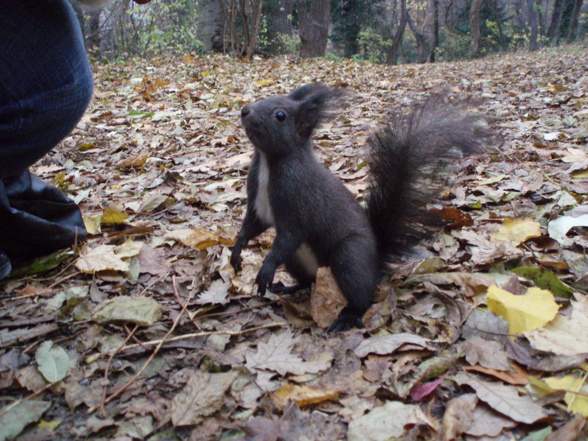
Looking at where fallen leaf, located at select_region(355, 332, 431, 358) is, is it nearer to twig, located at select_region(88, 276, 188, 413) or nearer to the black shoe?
twig, located at select_region(88, 276, 188, 413)

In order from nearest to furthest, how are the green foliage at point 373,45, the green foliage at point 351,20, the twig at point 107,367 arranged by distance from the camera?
the twig at point 107,367
the green foliage at point 351,20
the green foliage at point 373,45

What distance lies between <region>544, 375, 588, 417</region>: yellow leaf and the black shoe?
223 centimetres

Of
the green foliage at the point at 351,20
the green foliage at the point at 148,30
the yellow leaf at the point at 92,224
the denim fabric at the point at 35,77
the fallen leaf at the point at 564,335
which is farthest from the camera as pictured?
the green foliage at the point at 351,20

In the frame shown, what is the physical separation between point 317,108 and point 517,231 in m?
1.21

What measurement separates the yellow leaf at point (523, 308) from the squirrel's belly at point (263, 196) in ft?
3.27

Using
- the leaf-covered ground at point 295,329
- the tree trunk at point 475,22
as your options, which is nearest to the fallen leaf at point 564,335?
the leaf-covered ground at point 295,329

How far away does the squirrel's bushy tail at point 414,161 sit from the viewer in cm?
194

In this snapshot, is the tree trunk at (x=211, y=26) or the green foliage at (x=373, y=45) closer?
the tree trunk at (x=211, y=26)

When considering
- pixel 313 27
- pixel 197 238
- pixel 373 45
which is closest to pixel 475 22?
pixel 373 45

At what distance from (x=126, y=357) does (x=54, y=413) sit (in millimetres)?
299

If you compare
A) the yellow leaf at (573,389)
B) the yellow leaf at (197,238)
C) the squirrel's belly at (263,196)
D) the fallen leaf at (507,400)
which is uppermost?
the squirrel's belly at (263,196)

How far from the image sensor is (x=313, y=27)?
1250 cm

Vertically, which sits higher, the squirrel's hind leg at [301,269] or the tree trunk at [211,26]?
the tree trunk at [211,26]

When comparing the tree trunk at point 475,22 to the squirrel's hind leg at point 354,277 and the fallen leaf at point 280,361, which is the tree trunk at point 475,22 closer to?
the squirrel's hind leg at point 354,277
